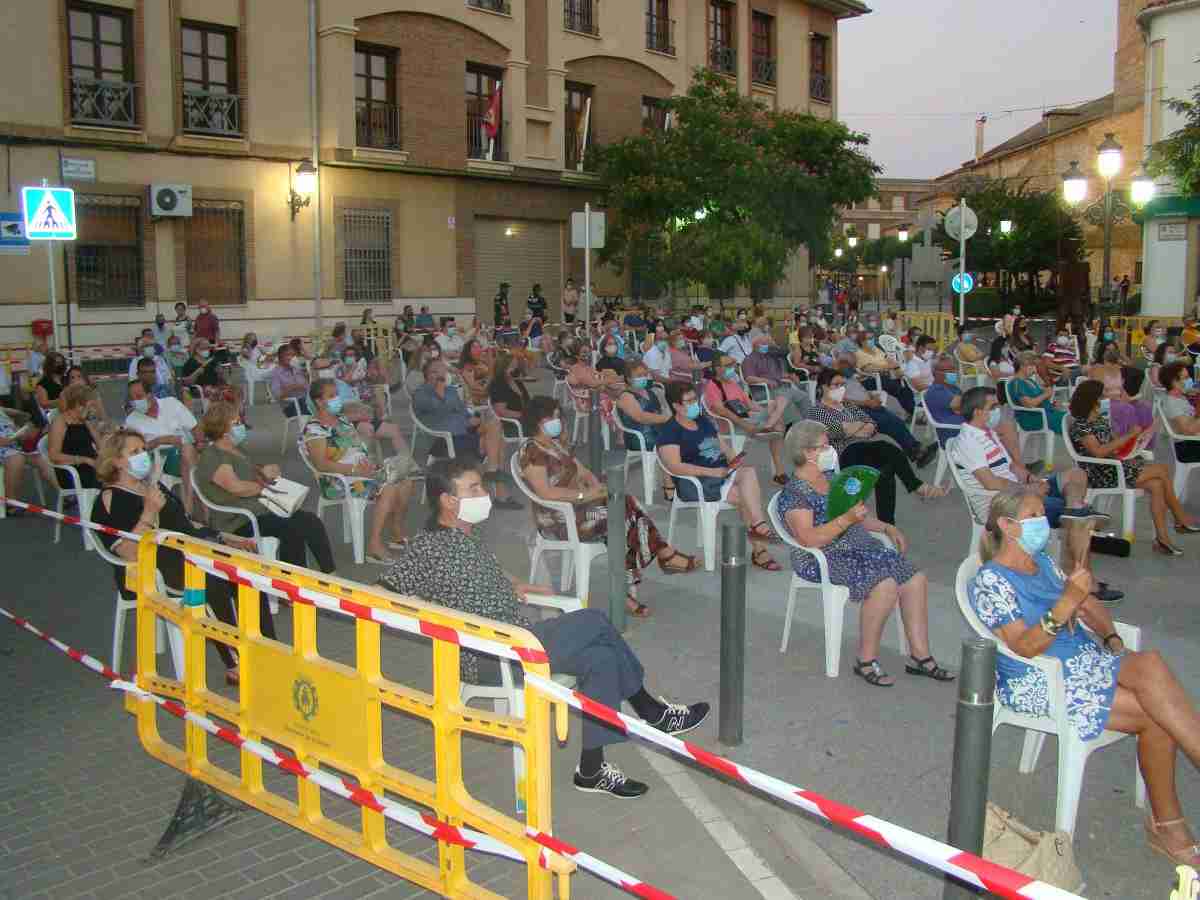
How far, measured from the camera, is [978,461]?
8.41 m

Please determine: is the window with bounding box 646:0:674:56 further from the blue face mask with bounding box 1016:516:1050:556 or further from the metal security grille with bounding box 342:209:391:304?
the blue face mask with bounding box 1016:516:1050:556

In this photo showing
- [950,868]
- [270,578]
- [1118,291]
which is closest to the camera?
[950,868]

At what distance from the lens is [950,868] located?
2553 mm

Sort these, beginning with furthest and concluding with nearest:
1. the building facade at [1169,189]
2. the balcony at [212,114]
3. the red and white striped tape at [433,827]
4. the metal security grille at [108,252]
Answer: the building facade at [1169,189] → the balcony at [212,114] → the metal security grille at [108,252] → the red and white striped tape at [433,827]

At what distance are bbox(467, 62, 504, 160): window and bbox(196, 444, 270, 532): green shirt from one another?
76.7 feet

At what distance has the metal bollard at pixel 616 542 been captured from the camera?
277 inches

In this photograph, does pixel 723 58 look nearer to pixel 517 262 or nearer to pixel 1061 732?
pixel 517 262

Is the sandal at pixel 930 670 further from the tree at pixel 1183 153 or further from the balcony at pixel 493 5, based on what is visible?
the tree at pixel 1183 153

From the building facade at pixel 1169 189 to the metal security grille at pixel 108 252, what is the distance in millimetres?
26838

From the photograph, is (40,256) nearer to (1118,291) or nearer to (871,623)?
(871,623)

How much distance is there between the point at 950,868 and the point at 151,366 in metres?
11.1

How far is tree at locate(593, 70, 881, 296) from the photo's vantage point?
30.5 m

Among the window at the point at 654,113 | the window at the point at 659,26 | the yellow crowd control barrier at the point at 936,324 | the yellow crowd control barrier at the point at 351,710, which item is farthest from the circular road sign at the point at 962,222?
the yellow crowd control barrier at the point at 351,710

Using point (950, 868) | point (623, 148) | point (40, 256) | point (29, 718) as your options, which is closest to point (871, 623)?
point (950, 868)
